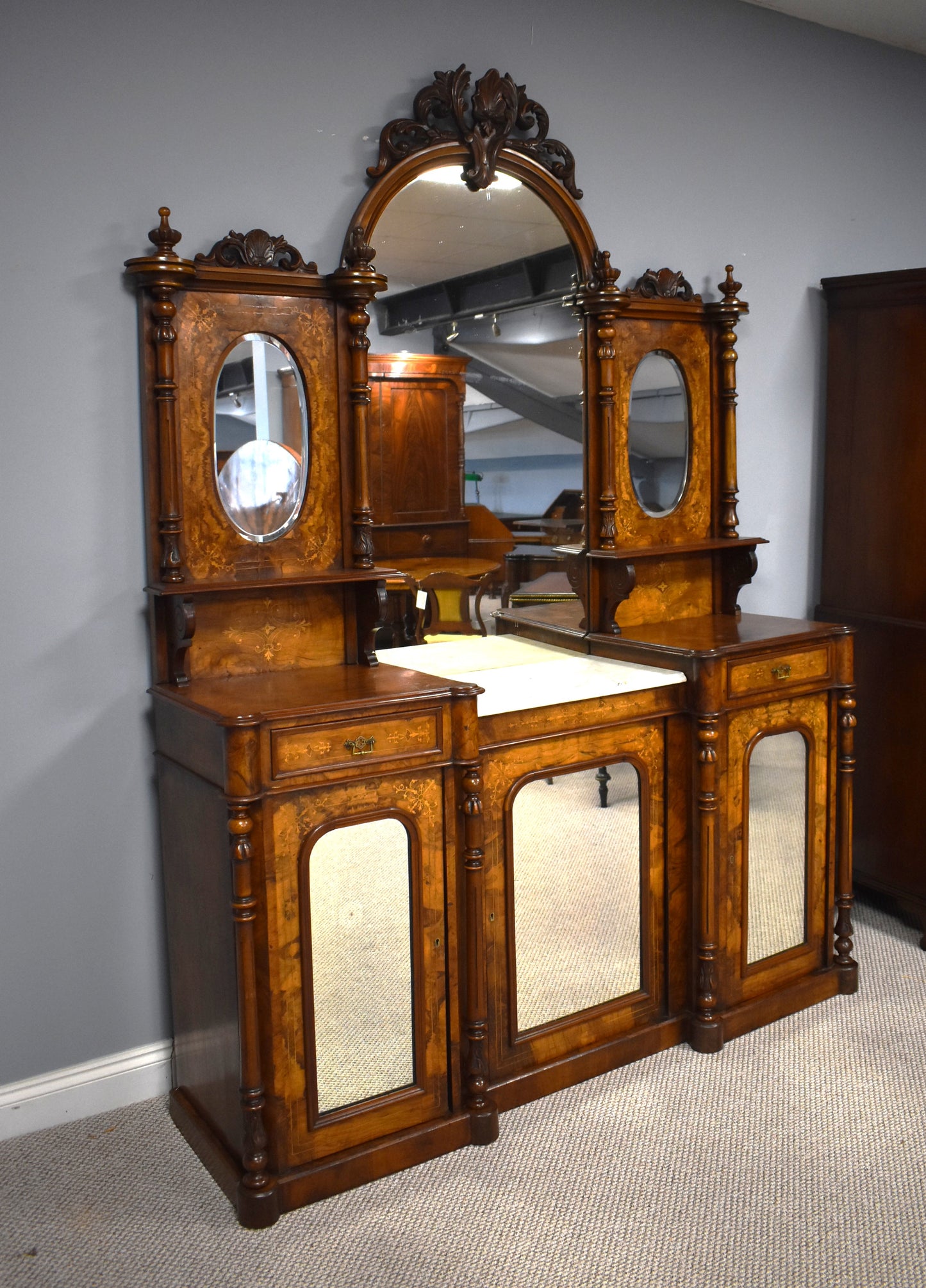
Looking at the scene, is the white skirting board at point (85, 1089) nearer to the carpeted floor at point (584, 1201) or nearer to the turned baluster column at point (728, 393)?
the carpeted floor at point (584, 1201)

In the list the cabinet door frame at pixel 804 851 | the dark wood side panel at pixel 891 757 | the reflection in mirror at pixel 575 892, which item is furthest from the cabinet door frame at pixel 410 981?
the dark wood side panel at pixel 891 757

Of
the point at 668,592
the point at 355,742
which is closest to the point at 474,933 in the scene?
the point at 355,742

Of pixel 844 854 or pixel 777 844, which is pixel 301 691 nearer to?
pixel 777 844

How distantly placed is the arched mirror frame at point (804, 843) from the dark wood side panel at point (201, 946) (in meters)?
1.43

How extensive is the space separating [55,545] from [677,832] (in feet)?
5.65

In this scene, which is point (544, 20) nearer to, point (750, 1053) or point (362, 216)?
point (362, 216)

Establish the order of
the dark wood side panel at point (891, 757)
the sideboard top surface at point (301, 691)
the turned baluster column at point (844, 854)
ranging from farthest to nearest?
1. the dark wood side panel at point (891, 757)
2. the turned baluster column at point (844, 854)
3. the sideboard top surface at point (301, 691)

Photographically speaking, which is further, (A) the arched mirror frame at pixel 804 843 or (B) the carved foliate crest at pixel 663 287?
(B) the carved foliate crest at pixel 663 287

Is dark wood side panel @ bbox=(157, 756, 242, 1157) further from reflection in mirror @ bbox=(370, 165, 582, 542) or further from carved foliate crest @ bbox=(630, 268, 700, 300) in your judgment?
carved foliate crest @ bbox=(630, 268, 700, 300)

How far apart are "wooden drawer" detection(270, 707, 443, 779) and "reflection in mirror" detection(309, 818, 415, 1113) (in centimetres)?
16

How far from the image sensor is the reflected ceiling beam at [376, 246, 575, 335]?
289 centimetres

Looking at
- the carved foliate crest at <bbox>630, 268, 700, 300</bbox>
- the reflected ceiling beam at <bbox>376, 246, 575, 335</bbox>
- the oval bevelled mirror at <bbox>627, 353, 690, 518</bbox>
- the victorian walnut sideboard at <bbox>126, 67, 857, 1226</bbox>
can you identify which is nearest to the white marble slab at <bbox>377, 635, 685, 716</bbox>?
the victorian walnut sideboard at <bbox>126, 67, 857, 1226</bbox>

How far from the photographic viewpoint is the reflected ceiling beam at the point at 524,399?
3016 mm

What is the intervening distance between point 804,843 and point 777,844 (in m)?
0.11
